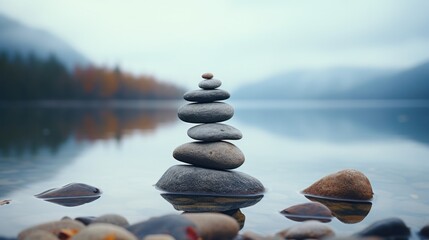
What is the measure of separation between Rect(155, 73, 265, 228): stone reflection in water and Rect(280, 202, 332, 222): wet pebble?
5.43ft

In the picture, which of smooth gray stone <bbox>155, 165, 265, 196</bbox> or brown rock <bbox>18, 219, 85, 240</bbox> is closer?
brown rock <bbox>18, 219, 85, 240</bbox>

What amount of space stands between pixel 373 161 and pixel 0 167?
1606 cm

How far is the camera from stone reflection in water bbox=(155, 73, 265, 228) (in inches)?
513

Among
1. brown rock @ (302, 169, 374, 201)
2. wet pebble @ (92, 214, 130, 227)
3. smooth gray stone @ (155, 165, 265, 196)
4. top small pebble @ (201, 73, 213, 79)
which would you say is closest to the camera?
wet pebble @ (92, 214, 130, 227)

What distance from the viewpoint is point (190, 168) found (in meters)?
13.7

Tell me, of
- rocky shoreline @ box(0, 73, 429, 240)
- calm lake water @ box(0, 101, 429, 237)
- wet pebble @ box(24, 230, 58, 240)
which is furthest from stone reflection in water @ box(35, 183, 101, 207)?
wet pebble @ box(24, 230, 58, 240)

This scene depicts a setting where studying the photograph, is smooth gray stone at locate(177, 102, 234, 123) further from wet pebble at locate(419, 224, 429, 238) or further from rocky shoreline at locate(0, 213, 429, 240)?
wet pebble at locate(419, 224, 429, 238)

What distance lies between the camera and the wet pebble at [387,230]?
8.56 meters

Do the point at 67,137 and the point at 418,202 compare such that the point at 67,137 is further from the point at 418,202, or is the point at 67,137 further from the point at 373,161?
the point at 418,202

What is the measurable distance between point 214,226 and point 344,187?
5816 mm

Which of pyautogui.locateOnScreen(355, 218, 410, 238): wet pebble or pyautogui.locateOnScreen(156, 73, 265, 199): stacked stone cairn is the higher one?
pyautogui.locateOnScreen(156, 73, 265, 199): stacked stone cairn

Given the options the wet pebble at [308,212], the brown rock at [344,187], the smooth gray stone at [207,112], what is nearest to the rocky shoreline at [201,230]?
the wet pebble at [308,212]

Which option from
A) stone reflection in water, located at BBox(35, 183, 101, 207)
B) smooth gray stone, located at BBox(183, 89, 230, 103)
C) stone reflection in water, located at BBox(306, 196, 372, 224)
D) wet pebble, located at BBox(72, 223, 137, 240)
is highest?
smooth gray stone, located at BBox(183, 89, 230, 103)

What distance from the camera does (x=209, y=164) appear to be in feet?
44.5
